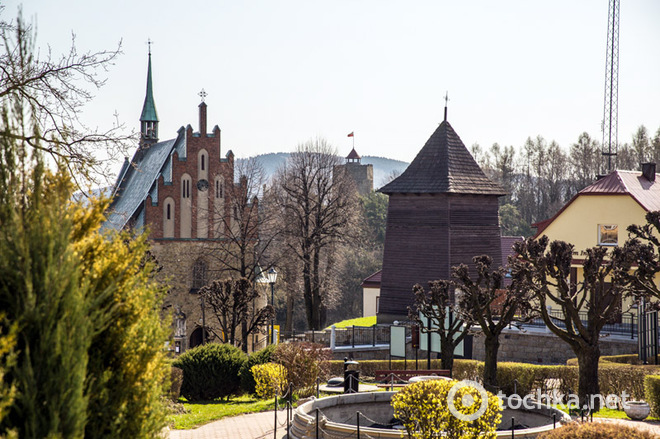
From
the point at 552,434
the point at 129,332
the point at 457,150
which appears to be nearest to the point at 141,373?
the point at 129,332

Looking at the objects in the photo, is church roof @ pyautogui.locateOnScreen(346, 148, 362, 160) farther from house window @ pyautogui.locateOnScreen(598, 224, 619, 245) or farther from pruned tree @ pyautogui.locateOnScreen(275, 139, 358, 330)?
house window @ pyautogui.locateOnScreen(598, 224, 619, 245)

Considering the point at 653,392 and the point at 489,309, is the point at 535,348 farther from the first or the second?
the point at 653,392

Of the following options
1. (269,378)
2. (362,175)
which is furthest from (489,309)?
(362,175)

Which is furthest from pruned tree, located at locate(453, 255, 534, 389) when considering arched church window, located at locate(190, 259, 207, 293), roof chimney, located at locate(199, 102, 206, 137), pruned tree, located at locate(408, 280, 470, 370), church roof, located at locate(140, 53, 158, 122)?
church roof, located at locate(140, 53, 158, 122)

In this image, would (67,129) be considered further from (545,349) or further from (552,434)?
(545,349)

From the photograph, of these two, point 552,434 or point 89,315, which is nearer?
point 89,315

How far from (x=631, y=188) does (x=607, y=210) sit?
1.61 meters

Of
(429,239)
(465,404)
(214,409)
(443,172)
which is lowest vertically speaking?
(214,409)

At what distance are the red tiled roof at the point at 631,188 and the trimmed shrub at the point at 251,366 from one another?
65.8 ft

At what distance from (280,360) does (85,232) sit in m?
14.3

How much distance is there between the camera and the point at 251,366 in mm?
20844

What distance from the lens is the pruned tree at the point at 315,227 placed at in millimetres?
42969

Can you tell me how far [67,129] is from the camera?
1385cm

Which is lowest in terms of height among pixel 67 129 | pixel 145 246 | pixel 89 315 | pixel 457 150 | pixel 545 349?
pixel 545 349
